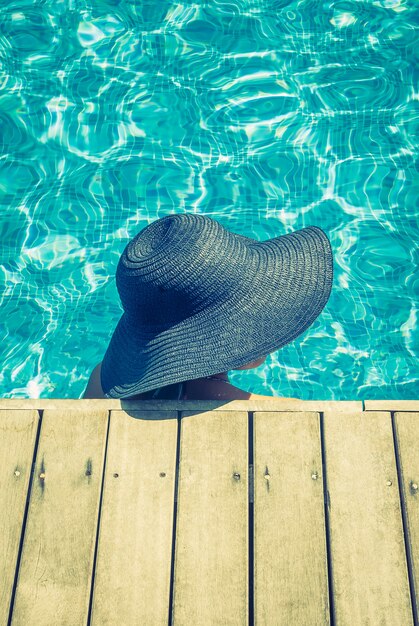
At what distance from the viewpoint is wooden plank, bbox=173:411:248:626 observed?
7.84ft

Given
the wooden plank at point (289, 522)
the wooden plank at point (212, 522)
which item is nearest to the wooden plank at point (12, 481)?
the wooden plank at point (212, 522)

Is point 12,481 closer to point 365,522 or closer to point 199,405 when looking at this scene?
point 199,405

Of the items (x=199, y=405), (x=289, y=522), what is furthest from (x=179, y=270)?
(x=289, y=522)

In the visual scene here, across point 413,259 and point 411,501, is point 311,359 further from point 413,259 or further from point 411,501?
point 411,501

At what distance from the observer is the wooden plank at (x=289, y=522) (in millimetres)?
2367

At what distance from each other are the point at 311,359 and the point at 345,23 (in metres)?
3.13

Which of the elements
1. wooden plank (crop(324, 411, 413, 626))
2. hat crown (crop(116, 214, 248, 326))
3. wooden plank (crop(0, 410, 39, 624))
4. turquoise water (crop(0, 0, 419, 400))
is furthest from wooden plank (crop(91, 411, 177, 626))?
turquoise water (crop(0, 0, 419, 400))

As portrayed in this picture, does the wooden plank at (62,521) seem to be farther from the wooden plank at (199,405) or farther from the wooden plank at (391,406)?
the wooden plank at (391,406)

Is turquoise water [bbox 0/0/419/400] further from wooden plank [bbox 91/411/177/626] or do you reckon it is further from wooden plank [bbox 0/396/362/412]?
wooden plank [bbox 91/411/177/626]

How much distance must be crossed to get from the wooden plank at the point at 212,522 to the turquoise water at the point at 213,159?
1.70 meters

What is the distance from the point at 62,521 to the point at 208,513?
59cm

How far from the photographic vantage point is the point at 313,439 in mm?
2623

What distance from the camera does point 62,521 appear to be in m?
2.55

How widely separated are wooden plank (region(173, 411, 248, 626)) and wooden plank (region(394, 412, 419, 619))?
63 cm
